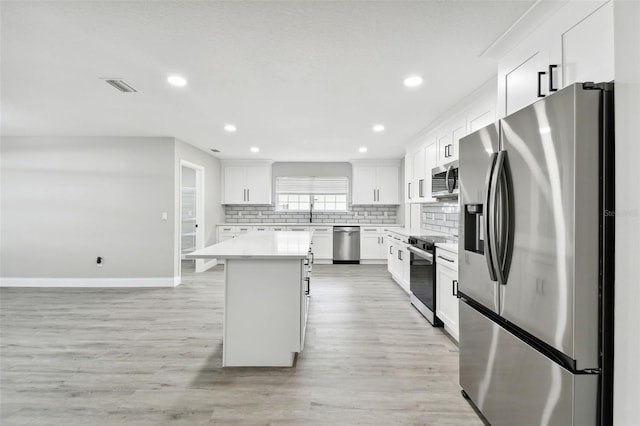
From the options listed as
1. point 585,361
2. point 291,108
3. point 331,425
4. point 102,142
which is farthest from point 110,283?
point 585,361

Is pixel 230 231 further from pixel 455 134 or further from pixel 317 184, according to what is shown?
pixel 455 134

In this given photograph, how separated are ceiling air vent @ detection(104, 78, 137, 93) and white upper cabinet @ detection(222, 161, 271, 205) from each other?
4253 mm

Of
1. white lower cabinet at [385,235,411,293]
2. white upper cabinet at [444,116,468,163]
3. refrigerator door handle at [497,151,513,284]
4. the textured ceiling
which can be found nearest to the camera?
refrigerator door handle at [497,151,513,284]

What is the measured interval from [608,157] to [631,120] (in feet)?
0.47

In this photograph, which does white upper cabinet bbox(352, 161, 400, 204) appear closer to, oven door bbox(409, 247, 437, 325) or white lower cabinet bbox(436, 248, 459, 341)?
oven door bbox(409, 247, 437, 325)

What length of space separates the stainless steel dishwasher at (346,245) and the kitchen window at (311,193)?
0.77 m

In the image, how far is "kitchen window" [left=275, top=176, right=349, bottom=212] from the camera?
7.59 m

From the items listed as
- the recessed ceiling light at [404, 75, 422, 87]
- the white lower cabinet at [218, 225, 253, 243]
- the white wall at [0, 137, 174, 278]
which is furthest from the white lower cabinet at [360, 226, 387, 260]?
the recessed ceiling light at [404, 75, 422, 87]

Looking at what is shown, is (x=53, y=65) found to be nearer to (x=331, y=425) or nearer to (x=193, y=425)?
(x=193, y=425)

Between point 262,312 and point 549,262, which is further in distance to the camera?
point 262,312

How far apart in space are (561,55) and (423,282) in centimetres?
252

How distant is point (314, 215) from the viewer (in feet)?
24.8

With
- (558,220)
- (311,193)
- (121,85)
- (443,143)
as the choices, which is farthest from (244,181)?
(558,220)

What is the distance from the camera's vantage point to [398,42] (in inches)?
83.0
